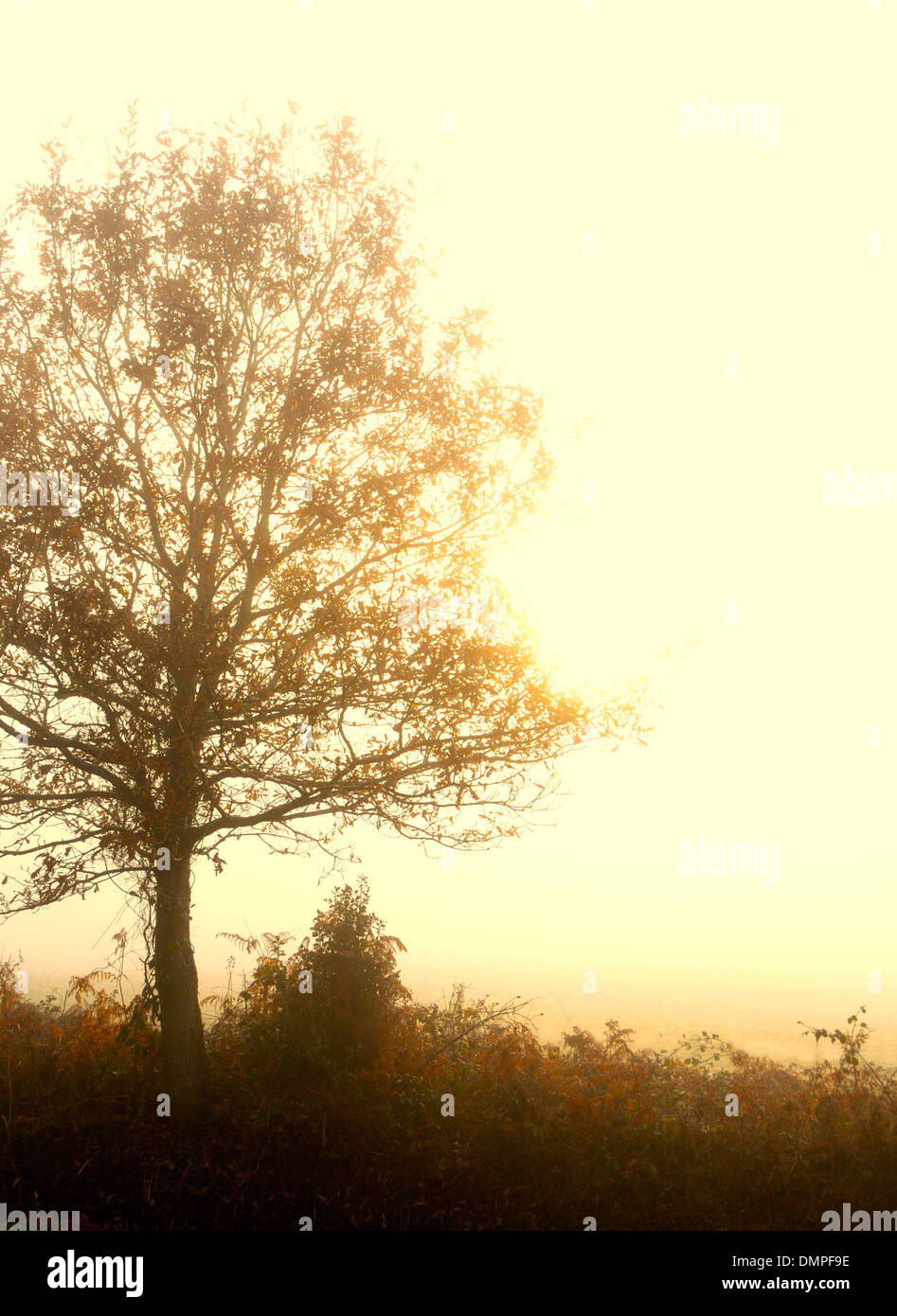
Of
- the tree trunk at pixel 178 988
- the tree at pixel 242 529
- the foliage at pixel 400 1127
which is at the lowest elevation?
the foliage at pixel 400 1127

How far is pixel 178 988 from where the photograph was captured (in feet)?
40.0

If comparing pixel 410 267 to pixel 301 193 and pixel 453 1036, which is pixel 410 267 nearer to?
pixel 301 193

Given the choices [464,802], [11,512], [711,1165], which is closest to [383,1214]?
[711,1165]

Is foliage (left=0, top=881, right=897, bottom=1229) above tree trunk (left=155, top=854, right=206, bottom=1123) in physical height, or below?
below

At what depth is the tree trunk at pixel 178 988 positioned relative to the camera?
11914 mm

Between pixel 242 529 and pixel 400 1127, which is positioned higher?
pixel 242 529

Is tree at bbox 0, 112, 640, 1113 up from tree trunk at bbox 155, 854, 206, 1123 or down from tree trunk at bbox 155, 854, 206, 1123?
up

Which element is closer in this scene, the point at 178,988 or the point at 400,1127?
the point at 400,1127

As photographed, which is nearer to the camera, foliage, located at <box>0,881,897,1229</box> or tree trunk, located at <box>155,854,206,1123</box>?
foliage, located at <box>0,881,897,1229</box>

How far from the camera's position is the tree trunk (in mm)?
11914

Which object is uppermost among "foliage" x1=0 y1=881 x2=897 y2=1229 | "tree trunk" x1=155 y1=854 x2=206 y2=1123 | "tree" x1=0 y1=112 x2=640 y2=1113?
"tree" x1=0 y1=112 x2=640 y2=1113

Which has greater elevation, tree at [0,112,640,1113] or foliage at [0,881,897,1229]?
tree at [0,112,640,1113]

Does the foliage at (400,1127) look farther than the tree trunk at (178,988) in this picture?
No

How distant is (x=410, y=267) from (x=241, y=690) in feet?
22.5
